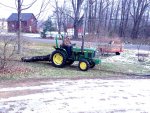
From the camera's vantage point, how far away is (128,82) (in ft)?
32.0

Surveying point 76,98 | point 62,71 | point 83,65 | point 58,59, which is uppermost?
point 58,59

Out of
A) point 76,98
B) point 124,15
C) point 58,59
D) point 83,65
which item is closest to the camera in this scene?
point 76,98

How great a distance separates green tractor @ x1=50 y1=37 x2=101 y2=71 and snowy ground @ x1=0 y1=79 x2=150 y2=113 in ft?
7.01

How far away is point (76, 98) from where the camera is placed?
23.0 ft

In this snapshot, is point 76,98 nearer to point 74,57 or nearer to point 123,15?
point 74,57

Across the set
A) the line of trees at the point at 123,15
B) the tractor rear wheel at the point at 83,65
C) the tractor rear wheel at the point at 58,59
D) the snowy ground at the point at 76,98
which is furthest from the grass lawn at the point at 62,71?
the line of trees at the point at 123,15

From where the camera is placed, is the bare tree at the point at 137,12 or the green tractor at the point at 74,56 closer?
the green tractor at the point at 74,56

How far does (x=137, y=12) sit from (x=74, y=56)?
109ft

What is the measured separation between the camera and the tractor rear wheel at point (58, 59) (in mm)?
11630

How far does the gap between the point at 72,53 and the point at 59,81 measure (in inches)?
113

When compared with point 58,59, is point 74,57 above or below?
above

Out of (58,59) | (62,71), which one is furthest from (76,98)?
(58,59)

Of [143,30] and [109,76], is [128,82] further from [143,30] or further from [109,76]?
[143,30]

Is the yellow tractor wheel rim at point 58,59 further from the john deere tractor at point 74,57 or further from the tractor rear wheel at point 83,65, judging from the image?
the tractor rear wheel at point 83,65
